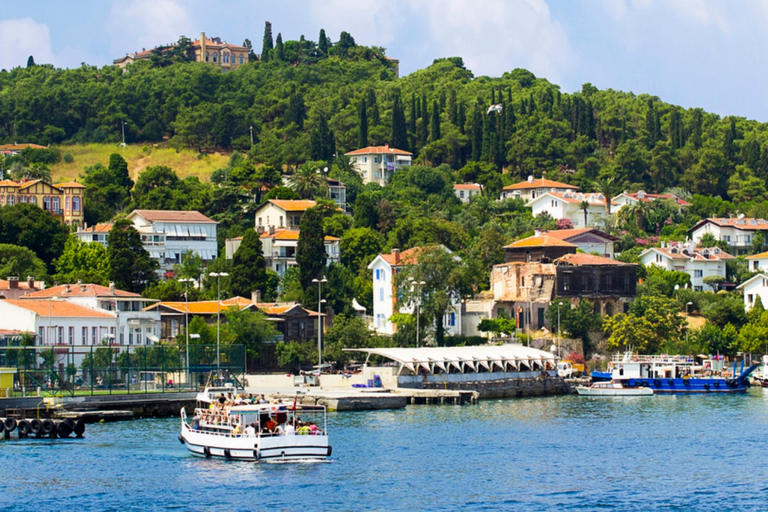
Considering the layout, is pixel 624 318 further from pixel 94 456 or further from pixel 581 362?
pixel 94 456

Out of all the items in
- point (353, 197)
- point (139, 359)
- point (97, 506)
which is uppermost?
point (353, 197)

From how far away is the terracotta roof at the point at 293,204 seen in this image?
12262 centimetres

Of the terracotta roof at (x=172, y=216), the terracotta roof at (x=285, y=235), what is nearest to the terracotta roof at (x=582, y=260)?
the terracotta roof at (x=285, y=235)

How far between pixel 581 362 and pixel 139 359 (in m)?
41.7

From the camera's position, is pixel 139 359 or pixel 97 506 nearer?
pixel 97 506

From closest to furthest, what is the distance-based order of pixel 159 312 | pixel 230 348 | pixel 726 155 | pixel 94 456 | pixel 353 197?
pixel 94 456 → pixel 230 348 → pixel 159 312 → pixel 353 197 → pixel 726 155

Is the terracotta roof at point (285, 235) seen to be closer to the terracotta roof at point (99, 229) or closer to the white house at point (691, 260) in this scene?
the terracotta roof at point (99, 229)

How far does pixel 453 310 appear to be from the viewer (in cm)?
9775

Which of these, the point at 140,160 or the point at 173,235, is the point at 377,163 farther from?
the point at 173,235

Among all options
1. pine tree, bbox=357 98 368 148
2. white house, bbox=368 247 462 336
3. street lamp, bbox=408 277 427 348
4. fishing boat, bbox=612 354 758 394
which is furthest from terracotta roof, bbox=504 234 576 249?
pine tree, bbox=357 98 368 148

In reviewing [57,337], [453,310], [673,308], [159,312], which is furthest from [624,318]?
[57,337]

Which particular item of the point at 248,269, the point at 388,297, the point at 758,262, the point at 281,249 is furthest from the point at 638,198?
the point at 248,269

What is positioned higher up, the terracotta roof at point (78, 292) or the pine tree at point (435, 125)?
the pine tree at point (435, 125)

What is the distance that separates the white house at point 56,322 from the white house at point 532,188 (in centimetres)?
7315
